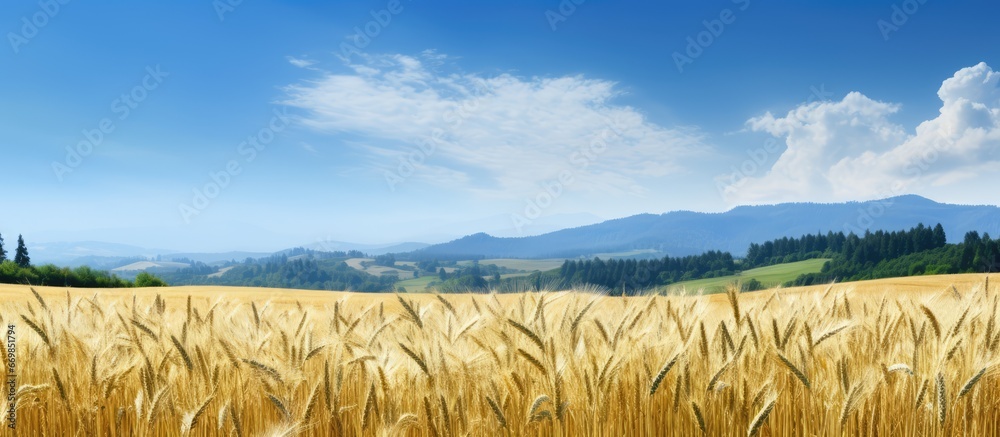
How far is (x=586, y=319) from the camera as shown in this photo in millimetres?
3080

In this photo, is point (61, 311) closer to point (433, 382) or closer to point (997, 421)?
point (433, 382)

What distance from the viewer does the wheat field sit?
8.02ft

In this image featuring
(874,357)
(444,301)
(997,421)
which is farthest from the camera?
(444,301)

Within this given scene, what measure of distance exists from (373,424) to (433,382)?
0.35m

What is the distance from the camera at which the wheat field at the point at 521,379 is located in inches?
96.3

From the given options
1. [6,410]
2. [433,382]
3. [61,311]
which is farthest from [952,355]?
[61,311]

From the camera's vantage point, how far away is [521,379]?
2594 millimetres

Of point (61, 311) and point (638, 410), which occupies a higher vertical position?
point (61, 311)

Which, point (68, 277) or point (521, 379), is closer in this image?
point (521, 379)

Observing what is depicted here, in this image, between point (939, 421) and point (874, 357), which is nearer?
point (939, 421)

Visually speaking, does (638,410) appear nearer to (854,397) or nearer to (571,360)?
(571,360)

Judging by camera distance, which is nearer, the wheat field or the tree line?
the wheat field

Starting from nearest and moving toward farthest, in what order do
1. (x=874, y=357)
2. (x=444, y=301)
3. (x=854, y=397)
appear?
(x=854, y=397), (x=874, y=357), (x=444, y=301)

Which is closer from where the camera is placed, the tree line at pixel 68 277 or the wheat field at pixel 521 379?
the wheat field at pixel 521 379
